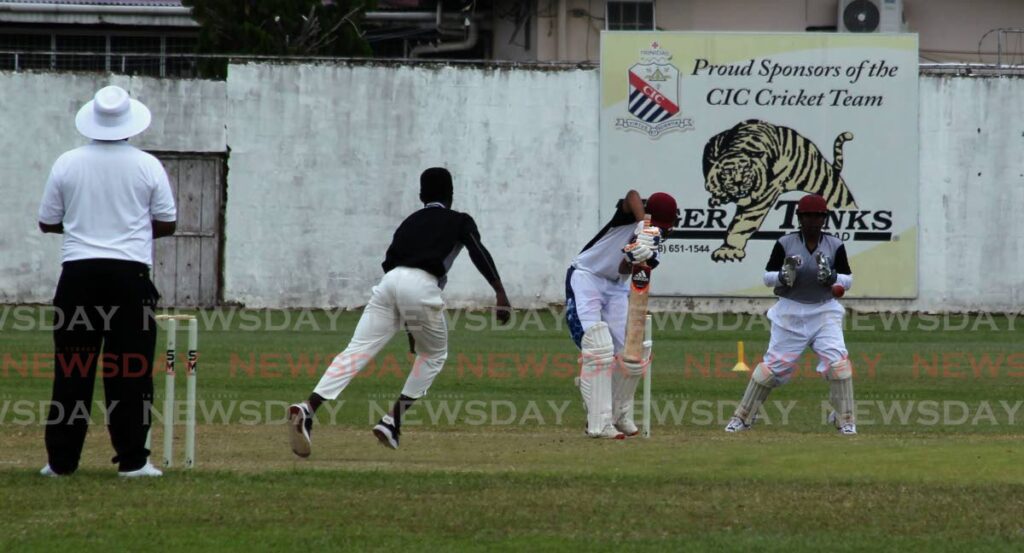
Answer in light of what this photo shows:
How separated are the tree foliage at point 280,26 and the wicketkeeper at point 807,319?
73.8 feet

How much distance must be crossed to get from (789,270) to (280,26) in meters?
23.8

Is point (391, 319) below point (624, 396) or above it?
above

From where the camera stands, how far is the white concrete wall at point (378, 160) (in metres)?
34.5

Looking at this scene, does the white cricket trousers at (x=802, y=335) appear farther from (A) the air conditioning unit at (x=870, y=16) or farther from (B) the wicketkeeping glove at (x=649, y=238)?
(A) the air conditioning unit at (x=870, y=16)

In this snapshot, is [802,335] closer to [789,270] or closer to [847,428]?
[789,270]

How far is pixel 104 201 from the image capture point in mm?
10062

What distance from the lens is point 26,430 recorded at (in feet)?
45.5

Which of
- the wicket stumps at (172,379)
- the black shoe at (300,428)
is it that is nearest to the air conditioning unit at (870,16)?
the black shoe at (300,428)

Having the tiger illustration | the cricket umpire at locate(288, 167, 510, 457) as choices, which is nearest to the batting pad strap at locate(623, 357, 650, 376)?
the cricket umpire at locate(288, 167, 510, 457)

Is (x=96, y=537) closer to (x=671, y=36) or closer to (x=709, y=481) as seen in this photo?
(x=709, y=481)

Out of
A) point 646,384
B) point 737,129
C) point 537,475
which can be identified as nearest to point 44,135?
point 737,129

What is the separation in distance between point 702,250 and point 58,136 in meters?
13.0

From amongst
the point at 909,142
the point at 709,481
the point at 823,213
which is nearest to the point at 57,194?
the point at 709,481

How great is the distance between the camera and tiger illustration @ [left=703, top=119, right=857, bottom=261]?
115 ft
